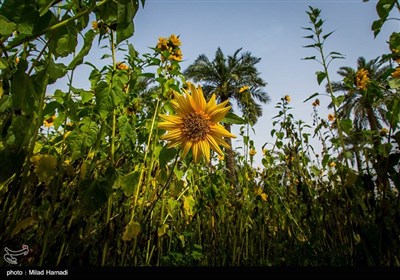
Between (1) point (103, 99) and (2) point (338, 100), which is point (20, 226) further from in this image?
(2) point (338, 100)

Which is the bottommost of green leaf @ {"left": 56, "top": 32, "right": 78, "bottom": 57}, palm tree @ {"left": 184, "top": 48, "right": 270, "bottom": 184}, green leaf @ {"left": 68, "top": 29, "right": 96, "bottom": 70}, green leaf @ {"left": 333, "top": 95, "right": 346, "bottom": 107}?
green leaf @ {"left": 56, "top": 32, "right": 78, "bottom": 57}

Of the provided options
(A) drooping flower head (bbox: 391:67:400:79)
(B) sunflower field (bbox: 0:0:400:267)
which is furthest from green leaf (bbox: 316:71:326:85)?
(A) drooping flower head (bbox: 391:67:400:79)

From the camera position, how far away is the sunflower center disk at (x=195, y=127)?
1.22 meters

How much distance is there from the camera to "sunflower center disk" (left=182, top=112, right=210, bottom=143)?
4.00 ft

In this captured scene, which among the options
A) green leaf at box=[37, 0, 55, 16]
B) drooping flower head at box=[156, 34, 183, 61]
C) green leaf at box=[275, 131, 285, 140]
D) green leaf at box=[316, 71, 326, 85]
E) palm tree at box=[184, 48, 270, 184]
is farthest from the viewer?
palm tree at box=[184, 48, 270, 184]

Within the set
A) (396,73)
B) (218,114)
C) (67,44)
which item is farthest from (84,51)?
(396,73)

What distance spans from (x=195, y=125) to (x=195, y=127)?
0.04ft

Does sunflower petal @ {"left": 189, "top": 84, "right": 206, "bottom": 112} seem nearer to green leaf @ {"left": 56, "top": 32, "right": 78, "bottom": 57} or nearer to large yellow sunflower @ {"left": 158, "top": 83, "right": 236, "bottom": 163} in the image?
large yellow sunflower @ {"left": 158, "top": 83, "right": 236, "bottom": 163}

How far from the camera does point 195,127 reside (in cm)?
123

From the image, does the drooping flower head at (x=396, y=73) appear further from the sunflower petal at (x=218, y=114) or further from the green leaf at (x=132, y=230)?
the green leaf at (x=132, y=230)

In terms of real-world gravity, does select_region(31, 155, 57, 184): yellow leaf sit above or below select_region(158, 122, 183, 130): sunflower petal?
below

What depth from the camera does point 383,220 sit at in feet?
4.56

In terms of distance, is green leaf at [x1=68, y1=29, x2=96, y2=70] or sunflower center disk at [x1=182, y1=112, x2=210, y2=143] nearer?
green leaf at [x1=68, y1=29, x2=96, y2=70]

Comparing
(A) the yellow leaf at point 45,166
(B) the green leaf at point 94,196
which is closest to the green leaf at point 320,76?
(B) the green leaf at point 94,196
